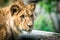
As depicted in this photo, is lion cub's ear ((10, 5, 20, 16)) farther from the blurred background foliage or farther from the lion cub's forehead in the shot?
the blurred background foliage

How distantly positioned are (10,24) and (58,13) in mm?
529

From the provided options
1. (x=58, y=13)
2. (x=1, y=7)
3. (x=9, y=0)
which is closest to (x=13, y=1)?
(x=9, y=0)

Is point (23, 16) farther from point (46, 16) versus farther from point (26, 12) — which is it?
point (46, 16)

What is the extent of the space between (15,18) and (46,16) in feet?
1.10

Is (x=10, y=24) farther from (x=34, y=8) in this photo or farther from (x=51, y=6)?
(x=51, y=6)

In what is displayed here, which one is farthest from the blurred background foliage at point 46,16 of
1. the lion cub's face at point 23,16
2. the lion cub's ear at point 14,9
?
the lion cub's ear at point 14,9

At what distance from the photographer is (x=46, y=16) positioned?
151cm

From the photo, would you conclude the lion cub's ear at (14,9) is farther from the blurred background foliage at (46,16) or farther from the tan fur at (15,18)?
the blurred background foliage at (46,16)

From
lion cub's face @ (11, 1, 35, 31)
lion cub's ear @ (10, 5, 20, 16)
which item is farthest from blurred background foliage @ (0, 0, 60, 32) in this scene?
lion cub's ear @ (10, 5, 20, 16)

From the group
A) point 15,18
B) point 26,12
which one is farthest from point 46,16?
point 15,18

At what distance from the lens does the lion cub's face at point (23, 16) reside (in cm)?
153

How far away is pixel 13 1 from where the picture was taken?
1.61m

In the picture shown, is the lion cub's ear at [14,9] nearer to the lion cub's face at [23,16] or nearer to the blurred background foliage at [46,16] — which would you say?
the lion cub's face at [23,16]

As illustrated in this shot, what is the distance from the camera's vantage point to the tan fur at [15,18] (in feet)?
5.06
